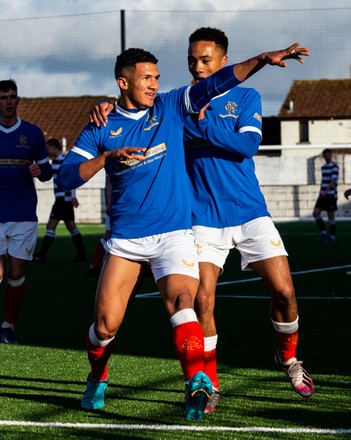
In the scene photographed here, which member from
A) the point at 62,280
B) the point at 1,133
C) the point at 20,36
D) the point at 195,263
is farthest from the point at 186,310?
the point at 20,36

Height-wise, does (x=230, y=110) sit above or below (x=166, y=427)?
above

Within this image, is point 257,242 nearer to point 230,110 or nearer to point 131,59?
point 230,110

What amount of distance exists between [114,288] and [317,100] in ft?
189

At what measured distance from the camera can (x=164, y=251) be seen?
19.5 feet

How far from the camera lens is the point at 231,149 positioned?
→ 248 inches

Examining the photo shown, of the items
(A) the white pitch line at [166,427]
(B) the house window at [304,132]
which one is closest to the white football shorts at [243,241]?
(A) the white pitch line at [166,427]

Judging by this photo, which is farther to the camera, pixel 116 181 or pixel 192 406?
pixel 116 181

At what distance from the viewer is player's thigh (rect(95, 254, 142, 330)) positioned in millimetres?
5969

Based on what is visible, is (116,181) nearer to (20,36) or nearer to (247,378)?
(247,378)

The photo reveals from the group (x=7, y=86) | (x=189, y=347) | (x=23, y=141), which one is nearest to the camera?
(x=189, y=347)

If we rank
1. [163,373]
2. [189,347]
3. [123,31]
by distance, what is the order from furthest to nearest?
[123,31] → [163,373] → [189,347]

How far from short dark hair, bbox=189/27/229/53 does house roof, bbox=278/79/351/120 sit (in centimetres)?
4948

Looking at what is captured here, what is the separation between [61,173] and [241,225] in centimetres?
119

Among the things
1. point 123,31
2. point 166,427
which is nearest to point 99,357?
point 166,427
